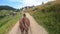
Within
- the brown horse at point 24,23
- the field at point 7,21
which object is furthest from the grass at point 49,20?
the field at point 7,21

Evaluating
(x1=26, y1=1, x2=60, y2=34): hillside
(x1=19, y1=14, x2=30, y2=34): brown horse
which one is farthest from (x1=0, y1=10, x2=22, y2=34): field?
(x1=26, y1=1, x2=60, y2=34): hillside

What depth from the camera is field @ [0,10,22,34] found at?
9.82 ft

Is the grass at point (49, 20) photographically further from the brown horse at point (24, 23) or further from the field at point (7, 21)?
the field at point (7, 21)

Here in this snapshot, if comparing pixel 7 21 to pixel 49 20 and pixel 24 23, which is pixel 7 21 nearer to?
pixel 24 23

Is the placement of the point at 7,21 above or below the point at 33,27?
above

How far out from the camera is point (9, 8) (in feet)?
10.2

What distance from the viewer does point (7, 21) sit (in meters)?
3.04

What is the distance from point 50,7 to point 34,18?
0.35 m

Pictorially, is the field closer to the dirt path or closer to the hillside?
the dirt path

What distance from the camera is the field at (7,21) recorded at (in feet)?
9.82

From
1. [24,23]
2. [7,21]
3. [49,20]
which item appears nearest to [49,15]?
[49,20]

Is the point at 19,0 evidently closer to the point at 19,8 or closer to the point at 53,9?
the point at 19,8

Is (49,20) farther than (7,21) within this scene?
Yes

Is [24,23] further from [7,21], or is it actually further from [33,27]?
[7,21]
